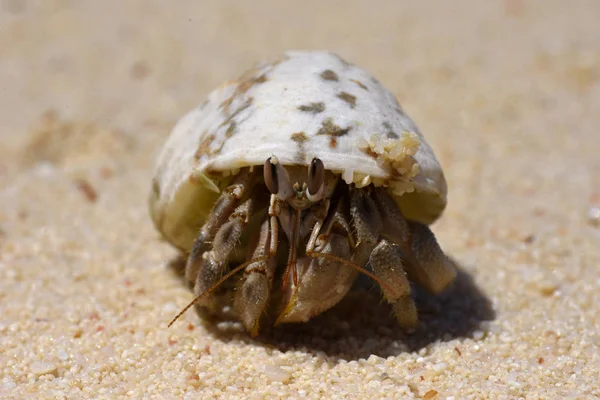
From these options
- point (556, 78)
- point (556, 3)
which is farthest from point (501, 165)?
point (556, 3)

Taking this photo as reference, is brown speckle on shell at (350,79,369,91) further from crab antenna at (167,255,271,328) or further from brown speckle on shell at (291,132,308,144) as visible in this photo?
crab antenna at (167,255,271,328)

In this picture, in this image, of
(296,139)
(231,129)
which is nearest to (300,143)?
(296,139)

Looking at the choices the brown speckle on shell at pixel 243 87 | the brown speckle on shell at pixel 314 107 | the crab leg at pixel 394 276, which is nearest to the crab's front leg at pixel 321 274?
the crab leg at pixel 394 276

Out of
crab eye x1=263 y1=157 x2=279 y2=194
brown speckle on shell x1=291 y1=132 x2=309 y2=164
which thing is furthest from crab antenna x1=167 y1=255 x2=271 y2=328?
brown speckle on shell x1=291 y1=132 x2=309 y2=164

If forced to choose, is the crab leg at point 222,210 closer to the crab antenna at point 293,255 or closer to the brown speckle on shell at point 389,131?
the crab antenna at point 293,255

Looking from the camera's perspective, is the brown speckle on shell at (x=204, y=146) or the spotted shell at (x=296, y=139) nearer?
the spotted shell at (x=296, y=139)

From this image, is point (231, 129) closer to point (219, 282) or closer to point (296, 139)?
point (296, 139)

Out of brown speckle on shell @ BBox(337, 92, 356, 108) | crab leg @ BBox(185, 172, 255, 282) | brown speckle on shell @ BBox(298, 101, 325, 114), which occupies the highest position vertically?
brown speckle on shell @ BBox(337, 92, 356, 108)
